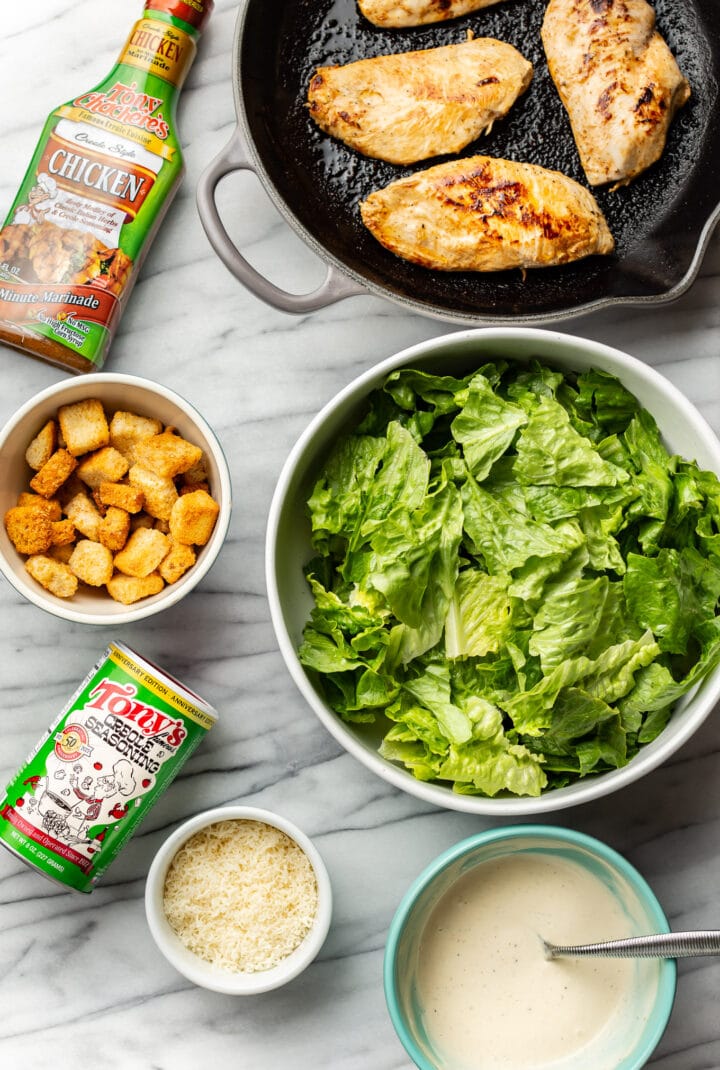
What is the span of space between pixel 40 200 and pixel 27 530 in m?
0.56

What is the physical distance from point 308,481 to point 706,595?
0.64 m

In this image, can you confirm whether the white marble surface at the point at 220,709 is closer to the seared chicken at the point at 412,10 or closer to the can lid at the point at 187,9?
the can lid at the point at 187,9

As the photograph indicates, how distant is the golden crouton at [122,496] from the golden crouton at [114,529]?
13 millimetres

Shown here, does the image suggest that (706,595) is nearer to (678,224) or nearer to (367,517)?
(367,517)

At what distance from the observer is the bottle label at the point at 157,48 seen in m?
1.66

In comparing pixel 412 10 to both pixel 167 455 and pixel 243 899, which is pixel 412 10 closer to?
pixel 167 455

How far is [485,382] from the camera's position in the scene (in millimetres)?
1533

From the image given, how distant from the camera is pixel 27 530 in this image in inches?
61.6

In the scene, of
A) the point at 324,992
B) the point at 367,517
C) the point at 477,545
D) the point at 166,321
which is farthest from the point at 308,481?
the point at 324,992

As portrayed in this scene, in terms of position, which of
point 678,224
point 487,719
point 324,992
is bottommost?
point 324,992

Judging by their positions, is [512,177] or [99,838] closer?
[99,838]

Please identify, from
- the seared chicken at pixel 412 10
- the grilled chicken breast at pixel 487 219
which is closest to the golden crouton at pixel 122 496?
the grilled chicken breast at pixel 487 219

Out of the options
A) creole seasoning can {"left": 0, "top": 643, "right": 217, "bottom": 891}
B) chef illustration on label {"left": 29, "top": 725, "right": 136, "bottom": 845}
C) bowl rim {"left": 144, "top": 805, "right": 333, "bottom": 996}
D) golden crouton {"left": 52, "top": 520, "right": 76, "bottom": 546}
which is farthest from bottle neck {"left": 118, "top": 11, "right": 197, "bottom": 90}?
bowl rim {"left": 144, "top": 805, "right": 333, "bottom": 996}

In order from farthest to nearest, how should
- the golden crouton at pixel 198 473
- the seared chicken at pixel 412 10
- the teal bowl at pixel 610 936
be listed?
the seared chicken at pixel 412 10
the golden crouton at pixel 198 473
the teal bowl at pixel 610 936
